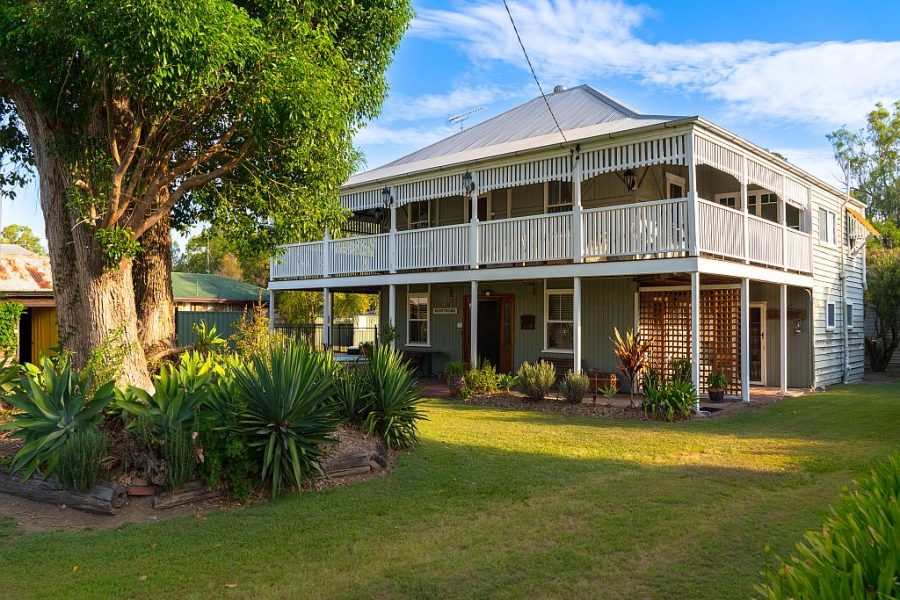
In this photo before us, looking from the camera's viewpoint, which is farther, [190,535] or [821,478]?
[821,478]

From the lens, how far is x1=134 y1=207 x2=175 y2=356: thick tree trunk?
10445 millimetres

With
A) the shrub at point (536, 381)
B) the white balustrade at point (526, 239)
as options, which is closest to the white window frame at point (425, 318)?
the white balustrade at point (526, 239)

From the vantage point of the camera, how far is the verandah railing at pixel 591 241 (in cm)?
1246

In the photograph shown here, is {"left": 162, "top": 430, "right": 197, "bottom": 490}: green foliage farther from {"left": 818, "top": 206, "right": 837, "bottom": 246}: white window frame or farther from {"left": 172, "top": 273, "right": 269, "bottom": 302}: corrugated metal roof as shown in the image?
{"left": 172, "top": 273, "right": 269, "bottom": 302}: corrugated metal roof

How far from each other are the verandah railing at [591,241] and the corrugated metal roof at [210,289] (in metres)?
10.3

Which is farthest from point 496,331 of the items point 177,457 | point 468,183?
point 177,457

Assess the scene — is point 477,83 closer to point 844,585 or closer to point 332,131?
point 332,131

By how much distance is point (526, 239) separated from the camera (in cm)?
1464

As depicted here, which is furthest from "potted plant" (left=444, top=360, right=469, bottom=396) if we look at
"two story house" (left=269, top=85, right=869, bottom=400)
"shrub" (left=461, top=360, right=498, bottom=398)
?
"two story house" (left=269, top=85, right=869, bottom=400)

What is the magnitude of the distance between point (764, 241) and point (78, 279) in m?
13.3

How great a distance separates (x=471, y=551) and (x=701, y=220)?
30.2 feet

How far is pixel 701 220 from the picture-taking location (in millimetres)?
12281

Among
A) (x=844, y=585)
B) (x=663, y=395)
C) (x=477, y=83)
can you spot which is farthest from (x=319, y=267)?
(x=844, y=585)

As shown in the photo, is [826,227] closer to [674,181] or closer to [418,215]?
[674,181]
